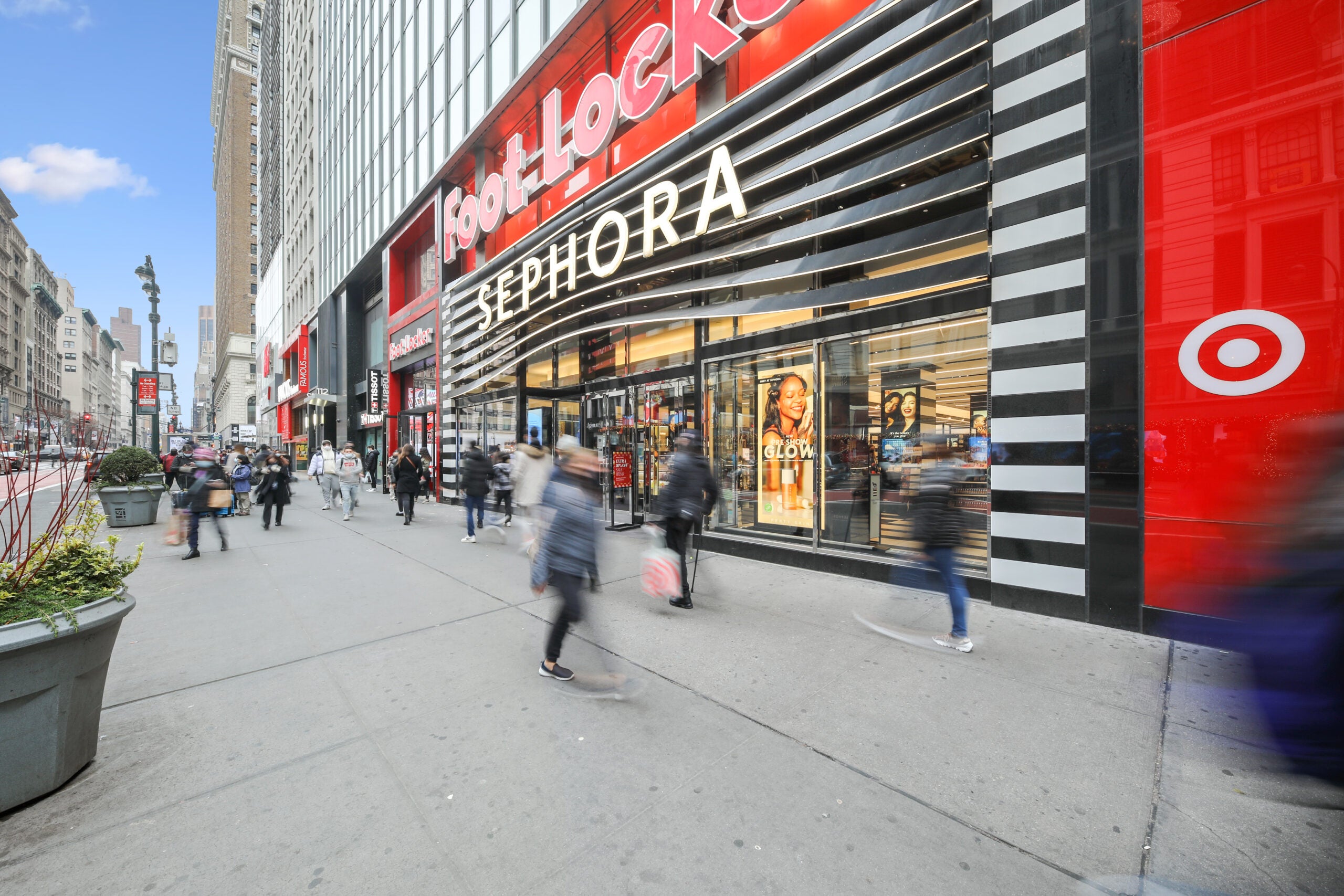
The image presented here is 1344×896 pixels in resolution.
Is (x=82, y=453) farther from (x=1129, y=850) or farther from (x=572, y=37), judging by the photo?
(x=572, y=37)

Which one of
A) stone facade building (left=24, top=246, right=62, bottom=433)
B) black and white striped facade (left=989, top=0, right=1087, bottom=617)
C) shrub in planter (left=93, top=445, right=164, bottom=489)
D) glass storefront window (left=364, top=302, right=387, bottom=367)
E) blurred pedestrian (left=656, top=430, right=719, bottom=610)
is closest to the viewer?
black and white striped facade (left=989, top=0, right=1087, bottom=617)

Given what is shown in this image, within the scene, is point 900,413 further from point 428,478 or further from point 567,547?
point 428,478

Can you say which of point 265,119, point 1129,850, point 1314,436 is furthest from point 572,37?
point 265,119

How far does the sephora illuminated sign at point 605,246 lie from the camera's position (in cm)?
880

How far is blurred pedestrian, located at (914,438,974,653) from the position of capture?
4.93m

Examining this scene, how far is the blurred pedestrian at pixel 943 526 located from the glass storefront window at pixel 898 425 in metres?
1.64

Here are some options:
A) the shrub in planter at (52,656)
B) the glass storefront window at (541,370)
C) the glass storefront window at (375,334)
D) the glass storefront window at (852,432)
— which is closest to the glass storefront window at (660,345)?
the glass storefront window at (852,432)

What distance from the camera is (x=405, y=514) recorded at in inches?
537

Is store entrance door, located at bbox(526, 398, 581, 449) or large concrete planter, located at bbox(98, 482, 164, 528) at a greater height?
store entrance door, located at bbox(526, 398, 581, 449)

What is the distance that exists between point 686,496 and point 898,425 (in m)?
3.46

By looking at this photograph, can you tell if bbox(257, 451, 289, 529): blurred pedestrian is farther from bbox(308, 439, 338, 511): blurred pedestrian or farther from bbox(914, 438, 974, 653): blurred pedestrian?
bbox(914, 438, 974, 653): blurred pedestrian

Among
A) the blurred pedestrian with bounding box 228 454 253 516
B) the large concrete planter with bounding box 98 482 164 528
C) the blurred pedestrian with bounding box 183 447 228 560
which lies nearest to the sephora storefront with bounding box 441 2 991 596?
the blurred pedestrian with bounding box 183 447 228 560

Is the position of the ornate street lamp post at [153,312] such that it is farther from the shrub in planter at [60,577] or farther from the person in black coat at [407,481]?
the shrub in planter at [60,577]

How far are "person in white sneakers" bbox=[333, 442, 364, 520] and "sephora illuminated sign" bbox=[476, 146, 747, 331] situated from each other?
4731mm
